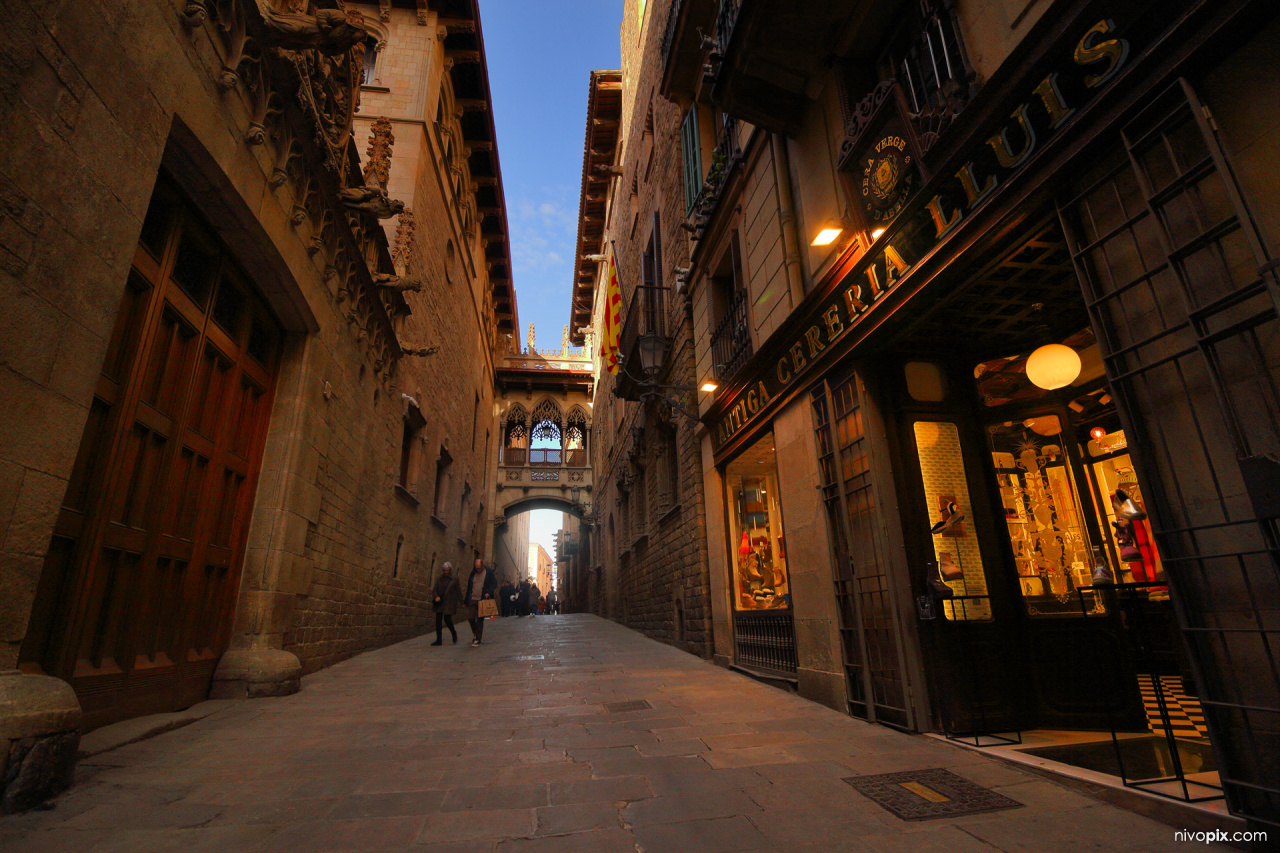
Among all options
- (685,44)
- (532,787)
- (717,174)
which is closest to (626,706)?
(532,787)

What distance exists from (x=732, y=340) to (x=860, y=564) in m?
3.65

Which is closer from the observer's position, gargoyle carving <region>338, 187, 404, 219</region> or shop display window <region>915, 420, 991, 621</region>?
shop display window <region>915, 420, 991, 621</region>

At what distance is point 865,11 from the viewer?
4574 millimetres

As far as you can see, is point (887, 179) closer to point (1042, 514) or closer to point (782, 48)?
point (782, 48)

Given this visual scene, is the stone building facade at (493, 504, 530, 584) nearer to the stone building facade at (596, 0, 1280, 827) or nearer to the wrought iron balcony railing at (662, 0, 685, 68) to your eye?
the wrought iron balcony railing at (662, 0, 685, 68)

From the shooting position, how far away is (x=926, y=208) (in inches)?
143

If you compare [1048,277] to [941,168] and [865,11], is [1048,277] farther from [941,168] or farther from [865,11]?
[865,11]

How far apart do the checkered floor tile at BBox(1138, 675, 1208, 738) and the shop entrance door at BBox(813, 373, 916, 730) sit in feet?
4.88

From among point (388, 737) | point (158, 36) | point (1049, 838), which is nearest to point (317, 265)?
point (158, 36)

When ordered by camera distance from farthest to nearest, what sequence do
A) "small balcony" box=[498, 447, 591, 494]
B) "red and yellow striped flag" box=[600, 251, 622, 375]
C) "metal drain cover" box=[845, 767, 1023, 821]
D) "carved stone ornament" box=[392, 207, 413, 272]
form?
1. "small balcony" box=[498, 447, 591, 494]
2. "red and yellow striped flag" box=[600, 251, 622, 375]
3. "carved stone ornament" box=[392, 207, 413, 272]
4. "metal drain cover" box=[845, 767, 1023, 821]

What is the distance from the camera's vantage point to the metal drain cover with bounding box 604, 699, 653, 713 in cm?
466

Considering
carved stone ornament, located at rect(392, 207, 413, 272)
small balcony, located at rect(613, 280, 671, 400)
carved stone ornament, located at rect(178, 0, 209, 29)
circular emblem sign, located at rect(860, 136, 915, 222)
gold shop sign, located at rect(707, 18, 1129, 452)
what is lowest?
gold shop sign, located at rect(707, 18, 1129, 452)

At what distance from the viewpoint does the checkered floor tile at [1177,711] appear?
3.92 m
